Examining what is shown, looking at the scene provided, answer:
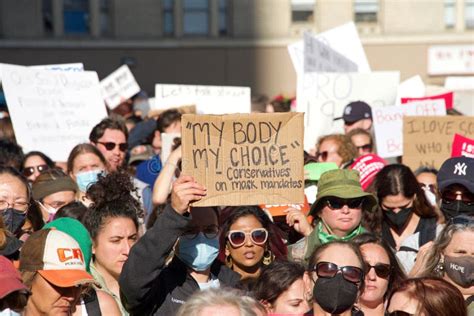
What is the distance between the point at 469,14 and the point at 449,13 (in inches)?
23.4

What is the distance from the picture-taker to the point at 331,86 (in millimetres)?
12039

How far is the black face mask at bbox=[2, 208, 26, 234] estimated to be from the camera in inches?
264

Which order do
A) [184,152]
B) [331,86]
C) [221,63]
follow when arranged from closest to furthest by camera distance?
[184,152], [331,86], [221,63]

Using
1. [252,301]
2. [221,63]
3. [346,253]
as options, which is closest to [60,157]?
[346,253]

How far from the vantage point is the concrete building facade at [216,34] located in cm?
3288

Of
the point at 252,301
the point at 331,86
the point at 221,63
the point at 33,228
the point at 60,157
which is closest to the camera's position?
the point at 252,301

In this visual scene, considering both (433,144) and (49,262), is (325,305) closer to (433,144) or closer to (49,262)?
(49,262)

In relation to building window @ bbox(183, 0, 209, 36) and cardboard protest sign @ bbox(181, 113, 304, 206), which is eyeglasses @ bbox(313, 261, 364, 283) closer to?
A: cardboard protest sign @ bbox(181, 113, 304, 206)

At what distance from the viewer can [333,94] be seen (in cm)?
1196

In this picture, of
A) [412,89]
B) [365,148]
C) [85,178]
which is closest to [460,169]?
[85,178]

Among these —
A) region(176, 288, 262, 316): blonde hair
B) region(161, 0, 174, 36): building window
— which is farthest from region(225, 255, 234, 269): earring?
region(161, 0, 174, 36): building window

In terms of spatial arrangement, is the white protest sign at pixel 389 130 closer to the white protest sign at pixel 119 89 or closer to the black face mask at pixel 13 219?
the black face mask at pixel 13 219

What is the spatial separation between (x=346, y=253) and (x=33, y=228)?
85.9 inches

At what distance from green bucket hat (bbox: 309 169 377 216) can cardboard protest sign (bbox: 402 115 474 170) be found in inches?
90.4
